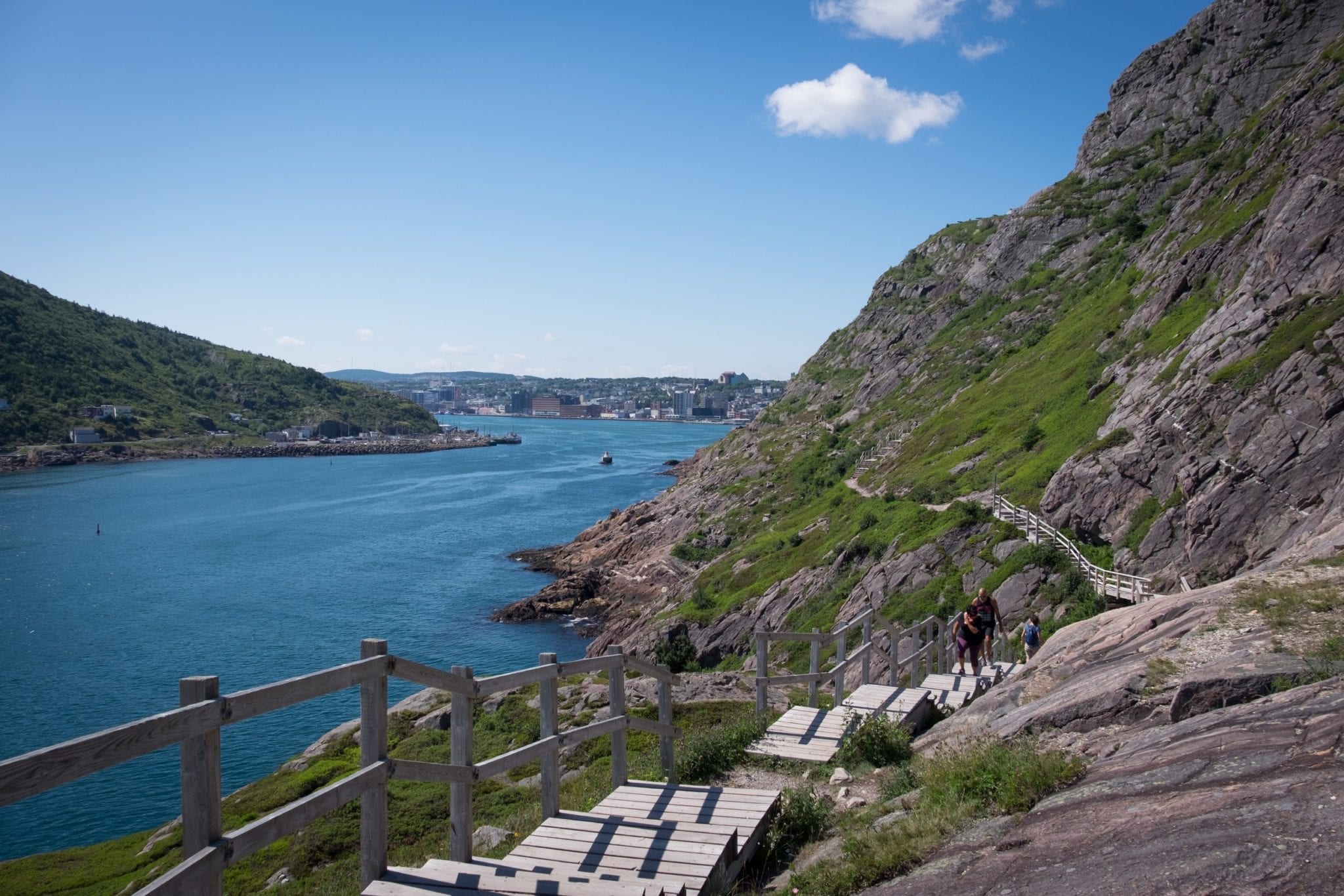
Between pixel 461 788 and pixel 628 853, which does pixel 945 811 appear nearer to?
pixel 628 853

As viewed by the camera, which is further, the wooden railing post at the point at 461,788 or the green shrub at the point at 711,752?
the green shrub at the point at 711,752

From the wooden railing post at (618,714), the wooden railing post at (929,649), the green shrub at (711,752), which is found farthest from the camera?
the wooden railing post at (929,649)

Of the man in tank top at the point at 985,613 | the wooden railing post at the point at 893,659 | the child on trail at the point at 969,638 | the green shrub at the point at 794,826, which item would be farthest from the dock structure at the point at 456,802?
the man in tank top at the point at 985,613

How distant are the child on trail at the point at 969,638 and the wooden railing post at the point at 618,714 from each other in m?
13.7

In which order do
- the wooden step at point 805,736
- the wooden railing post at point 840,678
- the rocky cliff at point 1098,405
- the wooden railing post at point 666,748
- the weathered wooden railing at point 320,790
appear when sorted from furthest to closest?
the rocky cliff at point 1098,405, the wooden railing post at point 840,678, the wooden step at point 805,736, the wooden railing post at point 666,748, the weathered wooden railing at point 320,790

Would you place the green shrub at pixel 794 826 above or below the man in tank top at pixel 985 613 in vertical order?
above

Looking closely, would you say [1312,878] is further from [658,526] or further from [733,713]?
[658,526]

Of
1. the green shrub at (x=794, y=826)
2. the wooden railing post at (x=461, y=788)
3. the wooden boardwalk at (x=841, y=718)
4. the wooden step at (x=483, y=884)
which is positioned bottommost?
the wooden boardwalk at (x=841, y=718)

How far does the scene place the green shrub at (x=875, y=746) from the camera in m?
12.2

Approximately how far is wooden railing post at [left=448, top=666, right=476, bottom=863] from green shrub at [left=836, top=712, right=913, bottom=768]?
255 inches

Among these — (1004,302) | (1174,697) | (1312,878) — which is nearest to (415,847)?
(1174,697)

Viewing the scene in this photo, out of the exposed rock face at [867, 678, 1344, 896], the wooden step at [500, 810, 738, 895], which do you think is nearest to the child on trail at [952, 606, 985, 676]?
the exposed rock face at [867, 678, 1344, 896]

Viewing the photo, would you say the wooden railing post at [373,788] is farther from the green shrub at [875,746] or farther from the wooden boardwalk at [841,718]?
the green shrub at [875,746]

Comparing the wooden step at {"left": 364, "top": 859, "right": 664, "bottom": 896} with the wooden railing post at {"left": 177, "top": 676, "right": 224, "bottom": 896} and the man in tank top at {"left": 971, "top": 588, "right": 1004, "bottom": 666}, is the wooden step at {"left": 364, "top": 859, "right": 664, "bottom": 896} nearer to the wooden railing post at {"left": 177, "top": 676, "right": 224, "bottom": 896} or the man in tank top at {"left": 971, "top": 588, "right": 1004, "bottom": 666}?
the wooden railing post at {"left": 177, "top": 676, "right": 224, "bottom": 896}
